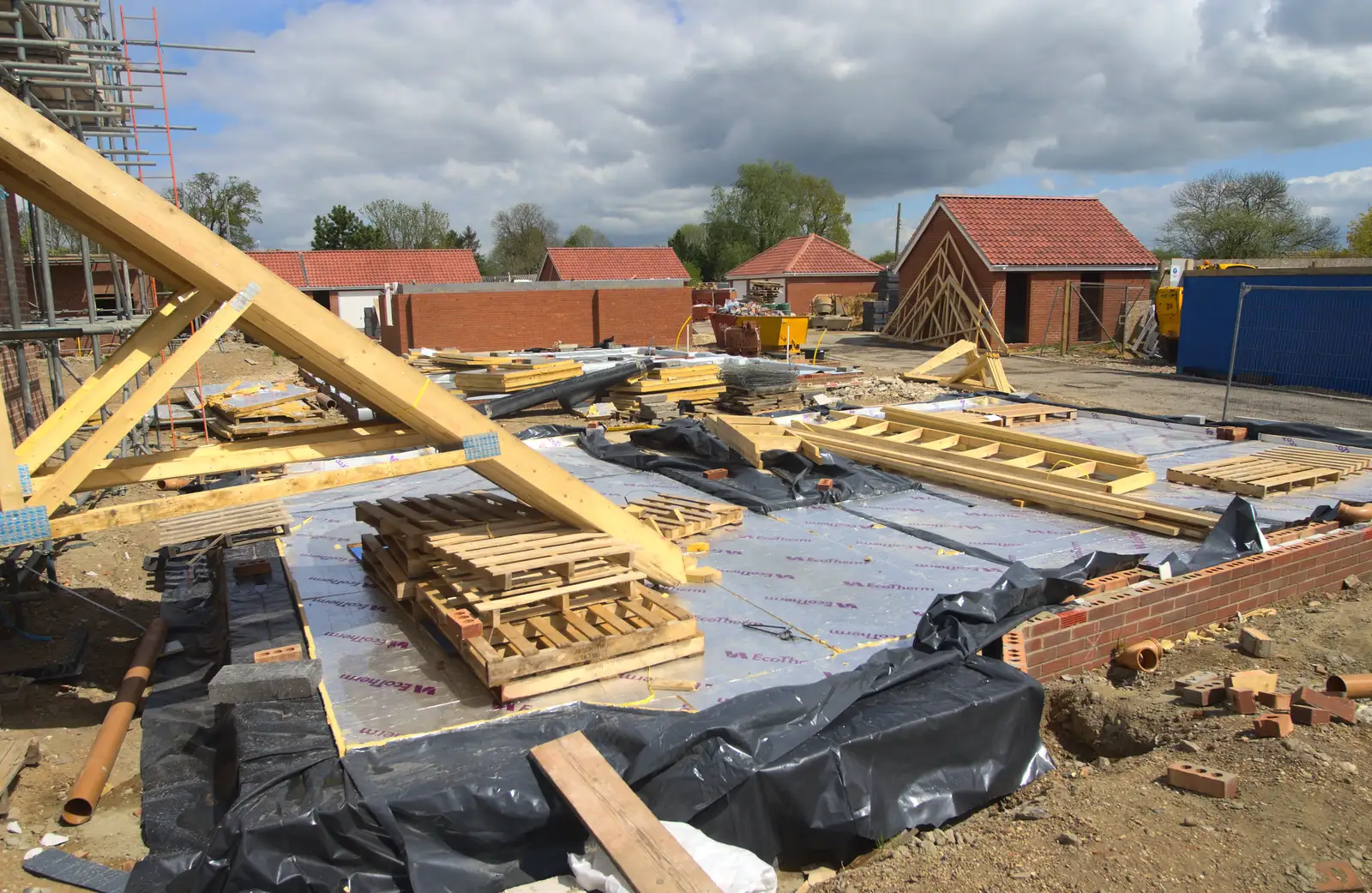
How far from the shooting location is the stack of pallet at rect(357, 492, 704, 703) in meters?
4.73

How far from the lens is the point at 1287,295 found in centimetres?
1845

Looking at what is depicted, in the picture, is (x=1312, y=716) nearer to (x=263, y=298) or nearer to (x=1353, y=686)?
(x=1353, y=686)

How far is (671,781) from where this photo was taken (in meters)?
3.88

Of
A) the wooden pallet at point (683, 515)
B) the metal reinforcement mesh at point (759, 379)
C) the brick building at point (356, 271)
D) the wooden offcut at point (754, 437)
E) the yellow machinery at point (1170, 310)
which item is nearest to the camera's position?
the wooden pallet at point (683, 515)

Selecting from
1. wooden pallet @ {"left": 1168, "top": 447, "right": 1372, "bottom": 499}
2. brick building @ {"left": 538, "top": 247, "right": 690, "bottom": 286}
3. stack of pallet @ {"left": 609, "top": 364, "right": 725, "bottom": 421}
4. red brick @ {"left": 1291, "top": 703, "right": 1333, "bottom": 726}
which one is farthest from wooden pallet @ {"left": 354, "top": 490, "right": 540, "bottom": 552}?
brick building @ {"left": 538, "top": 247, "right": 690, "bottom": 286}

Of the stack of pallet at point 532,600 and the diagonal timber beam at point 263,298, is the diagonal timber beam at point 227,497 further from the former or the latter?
the stack of pallet at point 532,600

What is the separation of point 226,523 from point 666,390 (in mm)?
8632

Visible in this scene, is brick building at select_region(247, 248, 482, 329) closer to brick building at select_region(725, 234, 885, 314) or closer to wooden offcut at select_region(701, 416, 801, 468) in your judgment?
brick building at select_region(725, 234, 885, 314)

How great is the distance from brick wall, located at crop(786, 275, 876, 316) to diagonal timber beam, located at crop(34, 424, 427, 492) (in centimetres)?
4323

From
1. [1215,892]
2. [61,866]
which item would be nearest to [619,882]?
[1215,892]

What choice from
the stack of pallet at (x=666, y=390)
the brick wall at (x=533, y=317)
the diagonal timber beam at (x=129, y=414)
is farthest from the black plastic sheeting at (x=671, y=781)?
the brick wall at (x=533, y=317)

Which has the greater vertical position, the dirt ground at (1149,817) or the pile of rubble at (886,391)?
the pile of rubble at (886,391)

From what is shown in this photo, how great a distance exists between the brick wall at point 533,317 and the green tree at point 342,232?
43040mm

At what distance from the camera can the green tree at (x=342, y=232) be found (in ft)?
222
